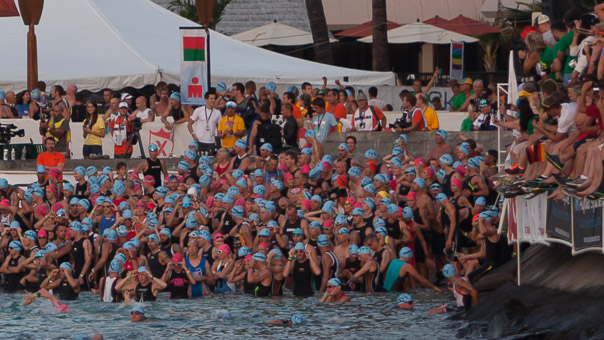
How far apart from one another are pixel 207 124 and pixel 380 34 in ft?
48.0

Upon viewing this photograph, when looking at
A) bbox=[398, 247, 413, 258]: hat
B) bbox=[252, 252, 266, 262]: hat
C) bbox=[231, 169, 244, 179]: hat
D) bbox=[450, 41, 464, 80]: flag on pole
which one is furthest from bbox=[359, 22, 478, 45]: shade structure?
bbox=[398, 247, 413, 258]: hat

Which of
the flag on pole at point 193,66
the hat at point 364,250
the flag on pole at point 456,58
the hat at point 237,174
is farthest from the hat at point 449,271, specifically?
the flag on pole at point 456,58

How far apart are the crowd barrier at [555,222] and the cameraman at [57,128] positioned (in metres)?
10.8

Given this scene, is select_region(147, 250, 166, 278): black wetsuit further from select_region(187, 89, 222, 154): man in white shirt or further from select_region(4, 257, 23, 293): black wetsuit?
select_region(187, 89, 222, 154): man in white shirt

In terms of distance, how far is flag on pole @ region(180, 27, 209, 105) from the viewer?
2662 centimetres

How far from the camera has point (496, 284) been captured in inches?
798

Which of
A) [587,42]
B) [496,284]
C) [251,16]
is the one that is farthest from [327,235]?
[251,16]

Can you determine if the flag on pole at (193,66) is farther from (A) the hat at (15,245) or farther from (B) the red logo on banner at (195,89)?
(A) the hat at (15,245)

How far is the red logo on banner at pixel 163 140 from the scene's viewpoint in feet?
91.4

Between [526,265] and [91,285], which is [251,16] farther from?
[526,265]

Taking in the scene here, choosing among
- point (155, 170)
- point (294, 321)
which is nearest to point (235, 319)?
point (294, 321)

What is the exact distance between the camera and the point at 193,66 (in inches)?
1054

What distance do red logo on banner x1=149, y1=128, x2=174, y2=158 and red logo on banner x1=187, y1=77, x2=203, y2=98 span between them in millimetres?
1348

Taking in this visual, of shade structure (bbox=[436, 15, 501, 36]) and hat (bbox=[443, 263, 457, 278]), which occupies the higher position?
shade structure (bbox=[436, 15, 501, 36])
